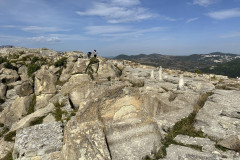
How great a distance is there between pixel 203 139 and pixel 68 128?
27.3 ft

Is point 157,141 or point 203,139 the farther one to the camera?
point 203,139

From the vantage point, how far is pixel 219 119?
1275cm

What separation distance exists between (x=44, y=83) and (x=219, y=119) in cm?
2004

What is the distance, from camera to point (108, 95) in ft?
30.7

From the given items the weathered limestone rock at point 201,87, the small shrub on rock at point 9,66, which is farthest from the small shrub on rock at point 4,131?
the small shrub on rock at point 9,66

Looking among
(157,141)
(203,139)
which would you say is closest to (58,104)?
(157,141)

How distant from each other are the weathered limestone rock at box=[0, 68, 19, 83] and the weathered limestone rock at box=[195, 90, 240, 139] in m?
38.5

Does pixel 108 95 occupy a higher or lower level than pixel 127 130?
higher

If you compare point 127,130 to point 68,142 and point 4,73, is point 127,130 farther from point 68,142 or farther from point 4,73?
point 4,73

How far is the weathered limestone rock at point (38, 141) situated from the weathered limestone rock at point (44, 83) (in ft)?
30.8

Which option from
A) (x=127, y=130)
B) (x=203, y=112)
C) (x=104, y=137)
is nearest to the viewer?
(x=104, y=137)

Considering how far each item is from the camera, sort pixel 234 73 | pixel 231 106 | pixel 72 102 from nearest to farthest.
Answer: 1. pixel 231 106
2. pixel 72 102
3. pixel 234 73

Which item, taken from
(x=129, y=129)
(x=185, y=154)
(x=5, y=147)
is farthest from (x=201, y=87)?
(x=5, y=147)

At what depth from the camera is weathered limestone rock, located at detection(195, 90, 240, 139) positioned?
36.6 ft
